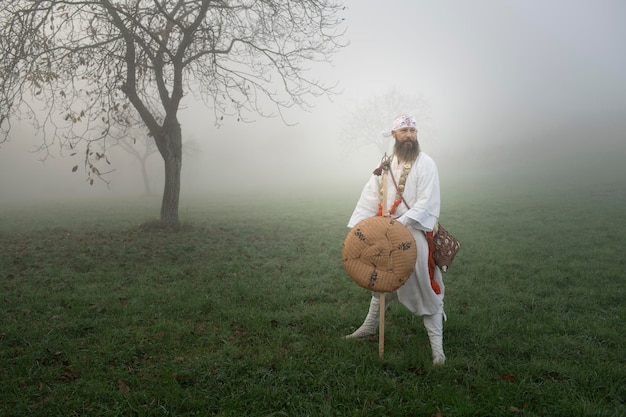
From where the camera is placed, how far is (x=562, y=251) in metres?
8.63

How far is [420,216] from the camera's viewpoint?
3887mm

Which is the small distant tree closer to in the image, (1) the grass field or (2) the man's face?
(1) the grass field

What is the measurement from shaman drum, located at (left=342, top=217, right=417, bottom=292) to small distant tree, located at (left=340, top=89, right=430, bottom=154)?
3693cm

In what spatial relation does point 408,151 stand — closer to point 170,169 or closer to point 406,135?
point 406,135

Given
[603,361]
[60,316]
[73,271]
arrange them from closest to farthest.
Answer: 1. [603,361]
2. [60,316]
3. [73,271]

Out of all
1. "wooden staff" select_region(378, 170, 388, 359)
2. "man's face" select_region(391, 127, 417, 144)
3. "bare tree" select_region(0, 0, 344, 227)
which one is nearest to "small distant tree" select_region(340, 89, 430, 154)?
"bare tree" select_region(0, 0, 344, 227)

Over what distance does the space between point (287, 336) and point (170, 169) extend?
27.3ft

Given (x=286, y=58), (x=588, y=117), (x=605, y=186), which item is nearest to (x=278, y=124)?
(x=588, y=117)

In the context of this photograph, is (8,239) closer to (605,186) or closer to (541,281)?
(541,281)

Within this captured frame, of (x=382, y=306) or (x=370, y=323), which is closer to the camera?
(x=382, y=306)

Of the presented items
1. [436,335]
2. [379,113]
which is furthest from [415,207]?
[379,113]

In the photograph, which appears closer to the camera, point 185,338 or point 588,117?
point 185,338

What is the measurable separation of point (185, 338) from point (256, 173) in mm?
63261

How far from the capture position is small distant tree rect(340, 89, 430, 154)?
1580 inches
